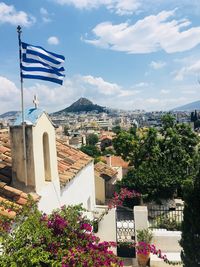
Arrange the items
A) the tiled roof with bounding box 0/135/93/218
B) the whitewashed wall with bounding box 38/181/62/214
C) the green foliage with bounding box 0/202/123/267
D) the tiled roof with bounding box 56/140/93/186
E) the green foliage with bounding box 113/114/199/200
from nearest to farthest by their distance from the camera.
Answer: the green foliage with bounding box 0/202/123/267 → the tiled roof with bounding box 0/135/93/218 → the whitewashed wall with bounding box 38/181/62/214 → the tiled roof with bounding box 56/140/93/186 → the green foliage with bounding box 113/114/199/200

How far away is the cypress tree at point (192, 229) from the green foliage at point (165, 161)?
10626 millimetres

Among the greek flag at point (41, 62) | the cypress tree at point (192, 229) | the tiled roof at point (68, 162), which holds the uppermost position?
the greek flag at point (41, 62)

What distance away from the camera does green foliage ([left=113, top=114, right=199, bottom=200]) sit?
19.5m

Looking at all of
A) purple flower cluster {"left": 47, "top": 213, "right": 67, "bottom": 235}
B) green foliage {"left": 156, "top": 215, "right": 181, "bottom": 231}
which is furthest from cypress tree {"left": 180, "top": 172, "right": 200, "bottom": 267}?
purple flower cluster {"left": 47, "top": 213, "right": 67, "bottom": 235}

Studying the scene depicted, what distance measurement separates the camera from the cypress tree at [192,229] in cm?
803

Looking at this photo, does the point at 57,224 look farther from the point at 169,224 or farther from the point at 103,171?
the point at 103,171

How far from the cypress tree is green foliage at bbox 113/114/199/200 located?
10.6 metres

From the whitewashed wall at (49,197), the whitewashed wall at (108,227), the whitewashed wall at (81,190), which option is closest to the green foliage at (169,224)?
the whitewashed wall at (108,227)

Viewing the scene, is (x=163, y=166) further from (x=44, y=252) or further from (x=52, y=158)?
(x=44, y=252)

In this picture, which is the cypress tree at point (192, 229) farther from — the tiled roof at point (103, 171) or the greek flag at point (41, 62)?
the tiled roof at point (103, 171)

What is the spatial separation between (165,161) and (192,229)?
13687 mm

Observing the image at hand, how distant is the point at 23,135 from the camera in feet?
22.3

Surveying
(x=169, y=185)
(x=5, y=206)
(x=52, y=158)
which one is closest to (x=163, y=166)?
(x=169, y=185)

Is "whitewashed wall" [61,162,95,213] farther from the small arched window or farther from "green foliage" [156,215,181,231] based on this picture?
"green foliage" [156,215,181,231]
